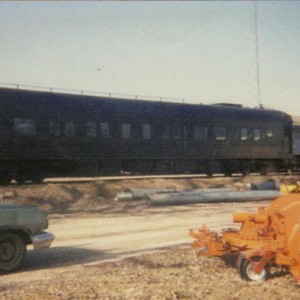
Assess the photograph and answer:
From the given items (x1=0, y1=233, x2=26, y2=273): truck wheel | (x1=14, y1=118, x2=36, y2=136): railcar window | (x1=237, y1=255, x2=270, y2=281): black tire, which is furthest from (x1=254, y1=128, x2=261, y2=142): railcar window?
(x1=0, y1=233, x2=26, y2=273): truck wheel

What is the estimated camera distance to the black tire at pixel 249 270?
676 centimetres

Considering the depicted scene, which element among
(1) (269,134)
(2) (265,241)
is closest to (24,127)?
(2) (265,241)

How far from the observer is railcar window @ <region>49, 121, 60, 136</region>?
20391mm

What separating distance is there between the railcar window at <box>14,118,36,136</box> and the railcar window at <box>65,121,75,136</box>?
163 centimetres

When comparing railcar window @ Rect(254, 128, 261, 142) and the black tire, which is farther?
railcar window @ Rect(254, 128, 261, 142)

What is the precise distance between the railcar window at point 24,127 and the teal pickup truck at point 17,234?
12.3 meters

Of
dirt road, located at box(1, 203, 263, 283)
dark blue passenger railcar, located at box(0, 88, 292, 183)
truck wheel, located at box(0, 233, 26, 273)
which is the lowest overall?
dirt road, located at box(1, 203, 263, 283)

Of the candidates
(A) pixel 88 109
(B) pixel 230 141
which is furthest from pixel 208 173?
(A) pixel 88 109

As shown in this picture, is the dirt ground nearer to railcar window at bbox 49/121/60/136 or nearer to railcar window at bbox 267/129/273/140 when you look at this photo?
railcar window at bbox 49/121/60/136

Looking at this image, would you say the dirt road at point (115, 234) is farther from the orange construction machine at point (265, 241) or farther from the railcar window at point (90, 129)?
the railcar window at point (90, 129)

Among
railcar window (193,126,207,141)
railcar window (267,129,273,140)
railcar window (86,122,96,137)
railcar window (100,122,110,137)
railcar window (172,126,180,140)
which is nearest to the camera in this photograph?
railcar window (86,122,96,137)

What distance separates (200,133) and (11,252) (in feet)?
62.9

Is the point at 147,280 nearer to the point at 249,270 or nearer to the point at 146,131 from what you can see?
the point at 249,270

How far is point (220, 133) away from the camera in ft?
86.9
